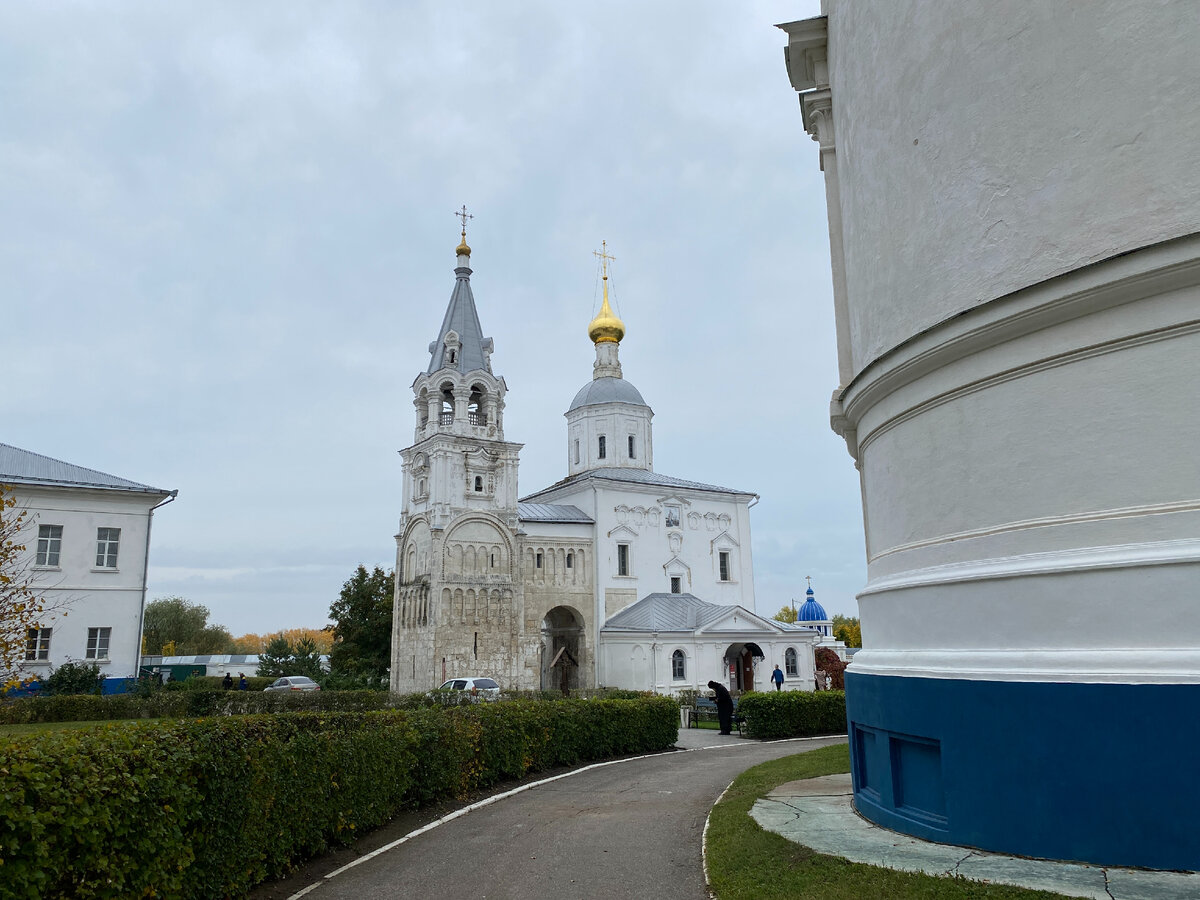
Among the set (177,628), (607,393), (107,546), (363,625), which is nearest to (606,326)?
(607,393)

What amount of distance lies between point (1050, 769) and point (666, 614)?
3352 centimetres

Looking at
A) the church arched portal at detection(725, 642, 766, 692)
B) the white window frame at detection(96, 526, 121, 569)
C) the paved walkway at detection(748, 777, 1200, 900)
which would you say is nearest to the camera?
the paved walkway at detection(748, 777, 1200, 900)

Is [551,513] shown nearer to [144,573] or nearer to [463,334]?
[463,334]

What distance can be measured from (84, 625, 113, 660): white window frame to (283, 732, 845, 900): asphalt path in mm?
24423

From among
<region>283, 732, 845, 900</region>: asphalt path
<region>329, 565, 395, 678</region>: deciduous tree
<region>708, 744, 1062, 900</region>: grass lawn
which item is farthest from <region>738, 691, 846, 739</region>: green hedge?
<region>329, 565, 395, 678</region>: deciduous tree

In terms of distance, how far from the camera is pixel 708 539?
146 feet

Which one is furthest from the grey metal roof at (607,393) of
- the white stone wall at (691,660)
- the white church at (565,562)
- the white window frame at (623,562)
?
the white stone wall at (691,660)

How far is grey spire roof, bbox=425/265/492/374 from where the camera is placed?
134ft

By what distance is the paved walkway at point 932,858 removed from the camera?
5209mm

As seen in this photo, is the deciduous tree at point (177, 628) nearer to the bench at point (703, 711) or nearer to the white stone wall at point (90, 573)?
the white stone wall at point (90, 573)

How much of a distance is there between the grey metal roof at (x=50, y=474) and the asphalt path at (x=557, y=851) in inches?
988

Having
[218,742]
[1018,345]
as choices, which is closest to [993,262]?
[1018,345]

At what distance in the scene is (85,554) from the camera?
101 ft

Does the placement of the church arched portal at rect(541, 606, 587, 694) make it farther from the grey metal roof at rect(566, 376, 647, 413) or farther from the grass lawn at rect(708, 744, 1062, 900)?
the grass lawn at rect(708, 744, 1062, 900)
